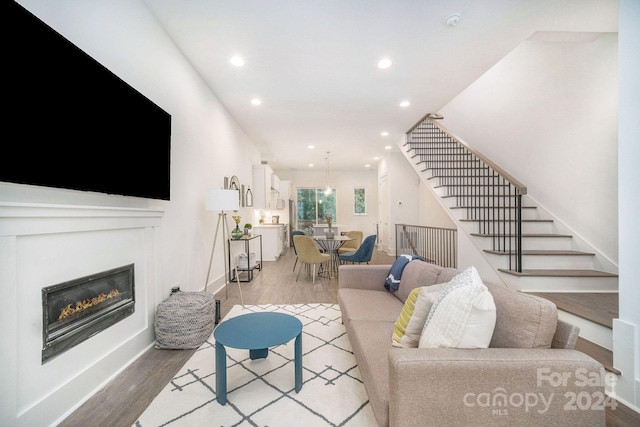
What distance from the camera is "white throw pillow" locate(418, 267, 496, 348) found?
1146 mm

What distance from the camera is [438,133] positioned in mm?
5750

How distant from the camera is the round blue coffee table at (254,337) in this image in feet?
5.31

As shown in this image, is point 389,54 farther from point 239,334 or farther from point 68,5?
point 239,334

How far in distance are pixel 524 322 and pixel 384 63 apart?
10.1 ft

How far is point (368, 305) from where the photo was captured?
2307 millimetres

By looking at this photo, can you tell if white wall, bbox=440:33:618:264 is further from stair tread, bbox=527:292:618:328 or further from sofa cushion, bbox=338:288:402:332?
sofa cushion, bbox=338:288:402:332

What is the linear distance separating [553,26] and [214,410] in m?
4.34

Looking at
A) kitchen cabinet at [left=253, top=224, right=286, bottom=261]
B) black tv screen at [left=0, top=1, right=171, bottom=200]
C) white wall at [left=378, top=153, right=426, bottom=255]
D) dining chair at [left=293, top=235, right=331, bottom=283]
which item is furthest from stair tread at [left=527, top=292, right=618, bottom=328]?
kitchen cabinet at [left=253, top=224, right=286, bottom=261]

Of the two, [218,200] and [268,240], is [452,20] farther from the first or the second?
[268,240]

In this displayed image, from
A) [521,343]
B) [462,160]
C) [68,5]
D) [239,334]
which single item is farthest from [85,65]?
[462,160]

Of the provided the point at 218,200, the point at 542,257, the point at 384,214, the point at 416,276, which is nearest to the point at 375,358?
the point at 416,276

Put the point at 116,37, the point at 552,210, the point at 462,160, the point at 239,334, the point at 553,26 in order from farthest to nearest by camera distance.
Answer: the point at 462,160, the point at 552,210, the point at 553,26, the point at 116,37, the point at 239,334

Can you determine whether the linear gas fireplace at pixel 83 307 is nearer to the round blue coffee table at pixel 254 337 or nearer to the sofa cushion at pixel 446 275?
the round blue coffee table at pixel 254 337

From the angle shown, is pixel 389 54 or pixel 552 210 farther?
pixel 552 210
